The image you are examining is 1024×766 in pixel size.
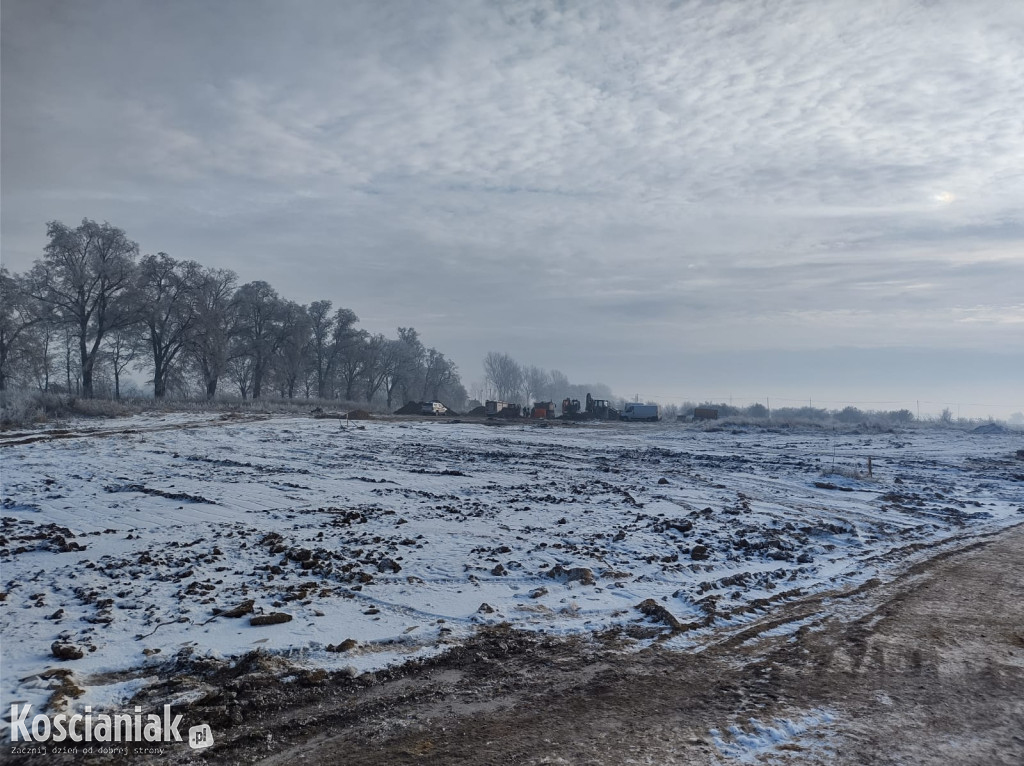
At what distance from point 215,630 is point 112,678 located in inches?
42.5

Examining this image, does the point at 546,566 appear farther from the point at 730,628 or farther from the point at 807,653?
the point at 807,653

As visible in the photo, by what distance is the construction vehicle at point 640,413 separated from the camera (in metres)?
66.2

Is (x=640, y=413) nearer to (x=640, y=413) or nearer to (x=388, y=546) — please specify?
(x=640, y=413)

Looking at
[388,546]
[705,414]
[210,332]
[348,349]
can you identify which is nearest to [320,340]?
[348,349]

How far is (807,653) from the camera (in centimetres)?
625

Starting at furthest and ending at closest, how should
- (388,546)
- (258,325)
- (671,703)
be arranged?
(258,325) < (388,546) < (671,703)

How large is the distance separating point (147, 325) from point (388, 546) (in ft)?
153

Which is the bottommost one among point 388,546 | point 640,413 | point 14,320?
point 388,546

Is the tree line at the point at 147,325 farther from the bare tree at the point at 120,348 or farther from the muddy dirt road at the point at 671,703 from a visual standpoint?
the muddy dirt road at the point at 671,703

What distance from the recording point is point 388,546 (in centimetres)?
950

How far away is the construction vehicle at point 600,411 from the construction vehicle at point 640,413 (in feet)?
4.70

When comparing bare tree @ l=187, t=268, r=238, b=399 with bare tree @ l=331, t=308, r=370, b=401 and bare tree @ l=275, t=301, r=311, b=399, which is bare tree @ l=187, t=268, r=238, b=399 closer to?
bare tree @ l=275, t=301, r=311, b=399

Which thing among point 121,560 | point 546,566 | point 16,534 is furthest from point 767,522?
point 16,534

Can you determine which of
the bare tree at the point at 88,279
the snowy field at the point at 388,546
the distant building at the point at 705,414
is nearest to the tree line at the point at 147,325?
the bare tree at the point at 88,279
